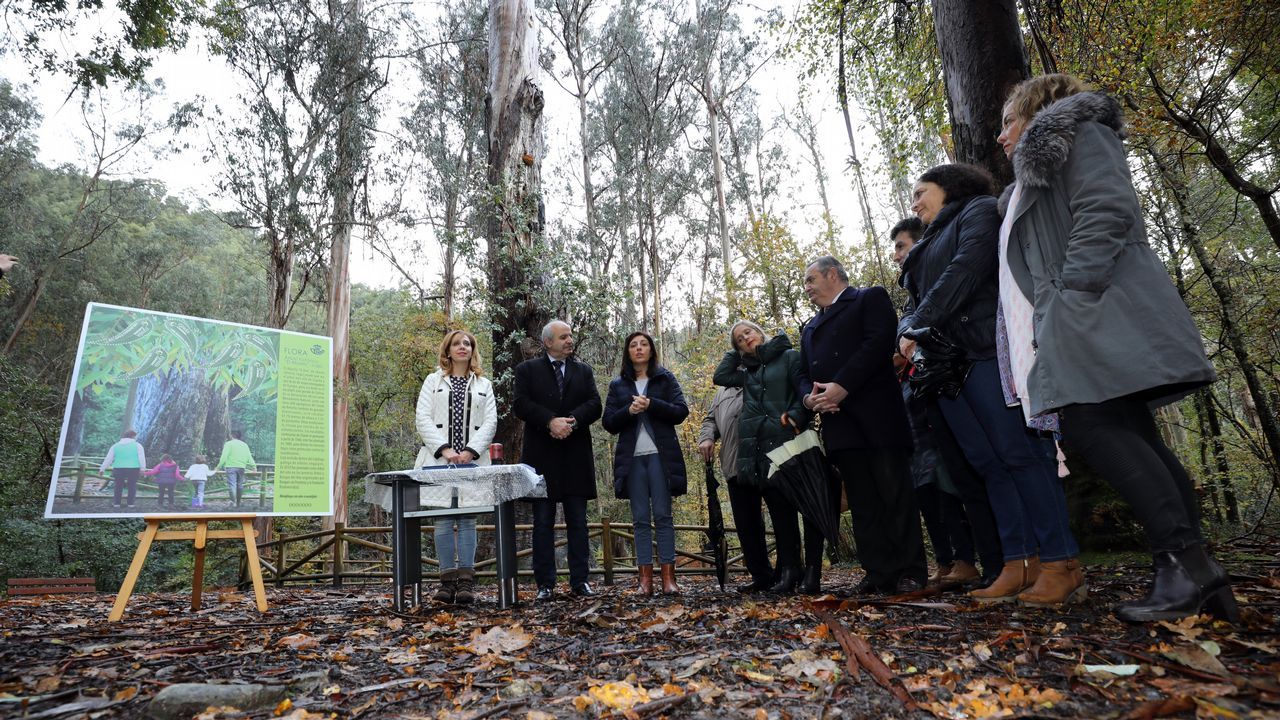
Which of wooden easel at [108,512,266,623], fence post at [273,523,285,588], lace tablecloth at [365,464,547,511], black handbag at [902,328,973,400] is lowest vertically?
fence post at [273,523,285,588]

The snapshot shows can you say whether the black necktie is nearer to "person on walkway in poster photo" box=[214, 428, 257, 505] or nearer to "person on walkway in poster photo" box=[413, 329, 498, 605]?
"person on walkway in poster photo" box=[413, 329, 498, 605]

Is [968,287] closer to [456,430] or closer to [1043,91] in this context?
[1043,91]

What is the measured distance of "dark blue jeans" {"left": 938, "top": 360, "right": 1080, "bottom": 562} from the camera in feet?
8.14

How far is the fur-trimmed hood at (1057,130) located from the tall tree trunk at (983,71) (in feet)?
5.74

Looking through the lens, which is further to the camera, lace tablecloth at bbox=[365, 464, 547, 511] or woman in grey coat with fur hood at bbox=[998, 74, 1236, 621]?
lace tablecloth at bbox=[365, 464, 547, 511]

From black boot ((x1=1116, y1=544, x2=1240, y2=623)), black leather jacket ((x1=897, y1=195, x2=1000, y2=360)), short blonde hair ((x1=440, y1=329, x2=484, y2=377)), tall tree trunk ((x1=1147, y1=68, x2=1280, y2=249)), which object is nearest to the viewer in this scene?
black boot ((x1=1116, y1=544, x2=1240, y2=623))

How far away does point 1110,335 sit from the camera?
1.95 meters

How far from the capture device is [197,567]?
4.25 meters

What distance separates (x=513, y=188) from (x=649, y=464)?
4.63m

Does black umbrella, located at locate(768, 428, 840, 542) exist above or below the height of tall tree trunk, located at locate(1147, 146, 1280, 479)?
below

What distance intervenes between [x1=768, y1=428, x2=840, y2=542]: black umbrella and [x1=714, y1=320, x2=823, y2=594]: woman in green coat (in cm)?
9

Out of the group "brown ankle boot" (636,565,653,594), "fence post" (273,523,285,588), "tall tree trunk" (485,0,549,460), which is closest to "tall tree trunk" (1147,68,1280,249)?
"brown ankle boot" (636,565,653,594)

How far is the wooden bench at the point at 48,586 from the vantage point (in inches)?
321

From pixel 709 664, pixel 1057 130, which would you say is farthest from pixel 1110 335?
pixel 709 664
